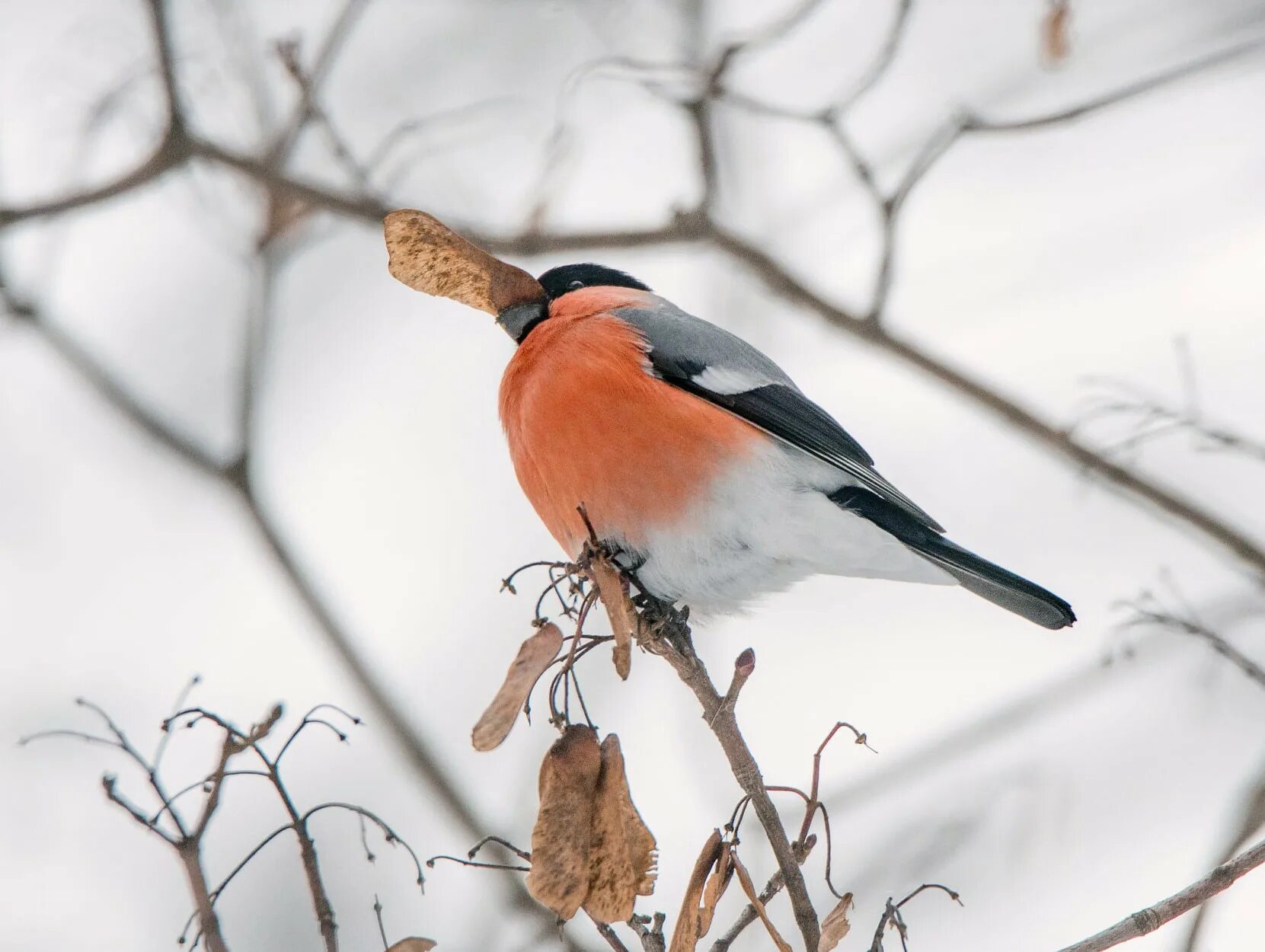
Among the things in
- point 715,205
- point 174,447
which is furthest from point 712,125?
point 174,447

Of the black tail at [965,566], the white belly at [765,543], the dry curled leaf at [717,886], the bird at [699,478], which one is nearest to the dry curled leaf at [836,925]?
the dry curled leaf at [717,886]

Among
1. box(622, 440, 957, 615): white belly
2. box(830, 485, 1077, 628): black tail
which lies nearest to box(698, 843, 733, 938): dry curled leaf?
box(622, 440, 957, 615): white belly

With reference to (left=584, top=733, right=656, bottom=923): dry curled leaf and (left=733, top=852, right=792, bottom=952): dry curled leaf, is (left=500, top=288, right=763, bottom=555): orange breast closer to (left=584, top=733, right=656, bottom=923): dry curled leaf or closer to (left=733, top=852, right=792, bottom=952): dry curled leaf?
(left=584, top=733, right=656, bottom=923): dry curled leaf

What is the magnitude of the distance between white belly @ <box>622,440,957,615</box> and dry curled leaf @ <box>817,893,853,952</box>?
1112 millimetres

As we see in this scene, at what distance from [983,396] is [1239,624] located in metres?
0.84

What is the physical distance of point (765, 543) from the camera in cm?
285

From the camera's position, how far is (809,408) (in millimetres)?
3086

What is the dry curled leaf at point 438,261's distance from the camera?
7.38ft

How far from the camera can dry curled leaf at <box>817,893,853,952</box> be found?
1660mm

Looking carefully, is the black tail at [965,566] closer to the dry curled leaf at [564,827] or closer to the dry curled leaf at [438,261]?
the dry curled leaf at [438,261]

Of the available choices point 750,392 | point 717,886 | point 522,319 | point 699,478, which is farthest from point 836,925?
point 522,319

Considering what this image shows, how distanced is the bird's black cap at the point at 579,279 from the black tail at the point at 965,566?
3.34ft

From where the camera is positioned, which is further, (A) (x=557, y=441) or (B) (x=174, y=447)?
(B) (x=174, y=447)

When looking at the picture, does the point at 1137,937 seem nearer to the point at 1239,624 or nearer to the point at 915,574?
the point at 915,574
